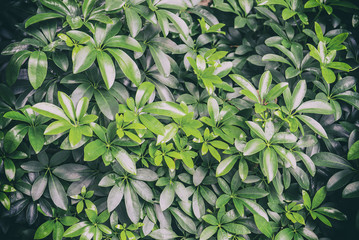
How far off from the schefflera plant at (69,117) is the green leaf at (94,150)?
0.15ft

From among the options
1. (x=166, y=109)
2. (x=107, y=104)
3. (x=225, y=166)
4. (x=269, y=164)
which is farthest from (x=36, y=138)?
(x=269, y=164)

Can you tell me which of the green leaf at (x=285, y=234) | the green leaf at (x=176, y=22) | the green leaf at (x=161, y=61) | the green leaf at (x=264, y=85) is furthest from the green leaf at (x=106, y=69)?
the green leaf at (x=285, y=234)

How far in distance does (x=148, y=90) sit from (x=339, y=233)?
111 centimetres

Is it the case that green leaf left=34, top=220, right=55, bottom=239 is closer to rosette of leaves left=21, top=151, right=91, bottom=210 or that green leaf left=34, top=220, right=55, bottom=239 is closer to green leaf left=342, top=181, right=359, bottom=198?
rosette of leaves left=21, top=151, right=91, bottom=210

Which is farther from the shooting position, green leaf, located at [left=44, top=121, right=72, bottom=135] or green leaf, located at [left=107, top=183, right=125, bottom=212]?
green leaf, located at [left=107, top=183, right=125, bottom=212]

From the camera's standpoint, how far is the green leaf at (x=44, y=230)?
1200 mm

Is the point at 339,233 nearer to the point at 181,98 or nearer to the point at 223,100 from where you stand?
the point at 223,100

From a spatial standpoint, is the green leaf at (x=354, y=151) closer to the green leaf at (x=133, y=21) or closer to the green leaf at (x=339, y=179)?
the green leaf at (x=339, y=179)

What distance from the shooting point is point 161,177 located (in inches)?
48.8

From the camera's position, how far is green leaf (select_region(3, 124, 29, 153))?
1.11 metres

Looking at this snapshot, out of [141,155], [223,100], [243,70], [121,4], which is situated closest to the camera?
[121,4]

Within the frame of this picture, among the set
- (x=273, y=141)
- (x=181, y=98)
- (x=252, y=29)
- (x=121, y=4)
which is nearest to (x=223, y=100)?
(x=181, y=98)

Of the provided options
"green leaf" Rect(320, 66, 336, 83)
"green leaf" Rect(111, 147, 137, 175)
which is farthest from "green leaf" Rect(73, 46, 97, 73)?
"green leaf" Rect(320, 66, 336, 83)

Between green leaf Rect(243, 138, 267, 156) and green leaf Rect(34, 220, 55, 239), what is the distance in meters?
0.91
